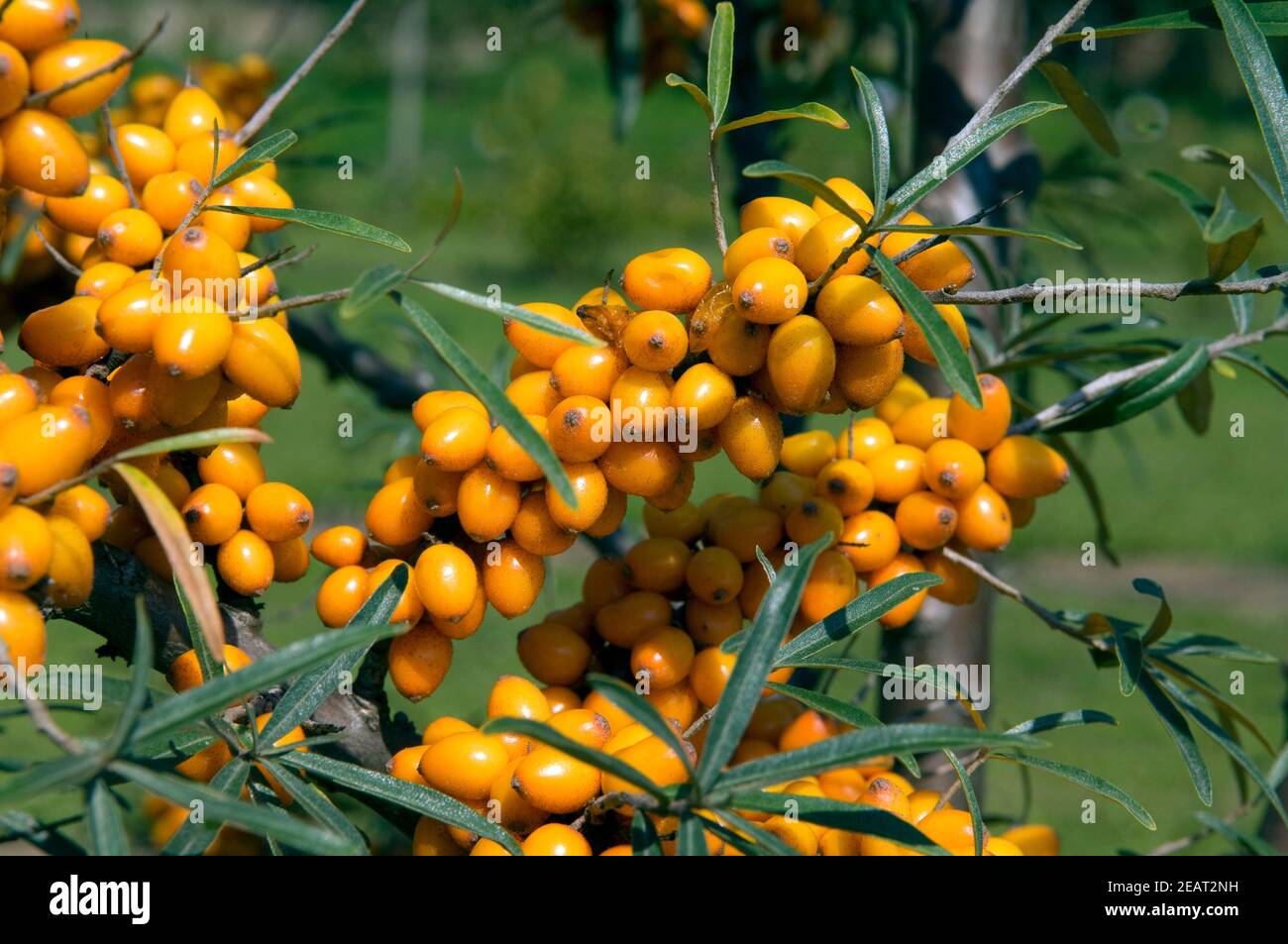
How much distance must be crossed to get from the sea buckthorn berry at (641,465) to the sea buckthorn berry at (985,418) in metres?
0.27

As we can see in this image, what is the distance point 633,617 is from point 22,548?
1.37 ft

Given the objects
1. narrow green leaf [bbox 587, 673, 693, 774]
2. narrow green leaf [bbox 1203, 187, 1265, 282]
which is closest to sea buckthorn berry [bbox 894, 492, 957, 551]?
narrow green leaf [bbox 1203, 187, 1265, 282]

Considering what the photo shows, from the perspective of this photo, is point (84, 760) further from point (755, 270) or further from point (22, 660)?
point (755, 270)

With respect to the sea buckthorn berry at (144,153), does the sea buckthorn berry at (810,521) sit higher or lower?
lower

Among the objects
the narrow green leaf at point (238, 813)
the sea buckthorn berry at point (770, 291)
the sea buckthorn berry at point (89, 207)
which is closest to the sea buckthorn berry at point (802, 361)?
the sea buckthorn berry at point (770, 291)

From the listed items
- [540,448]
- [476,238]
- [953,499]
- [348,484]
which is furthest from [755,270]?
[476,238]

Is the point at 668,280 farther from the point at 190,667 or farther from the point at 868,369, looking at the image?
the point at 190,667

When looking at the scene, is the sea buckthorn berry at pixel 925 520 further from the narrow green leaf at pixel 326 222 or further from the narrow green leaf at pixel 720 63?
the narrow green leaf at pixel 326 222

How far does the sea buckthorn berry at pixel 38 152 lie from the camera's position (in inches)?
25.9

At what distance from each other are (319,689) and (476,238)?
985cm

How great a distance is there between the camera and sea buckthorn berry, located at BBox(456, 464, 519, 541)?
2.47ft

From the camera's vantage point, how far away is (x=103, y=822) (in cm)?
53

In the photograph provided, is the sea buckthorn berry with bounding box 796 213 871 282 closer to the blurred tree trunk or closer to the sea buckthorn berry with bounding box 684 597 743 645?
the sea buckthorn berry with bounding box 684 597 743 645

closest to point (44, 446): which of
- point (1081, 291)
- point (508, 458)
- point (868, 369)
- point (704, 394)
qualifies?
point (508, 458)
